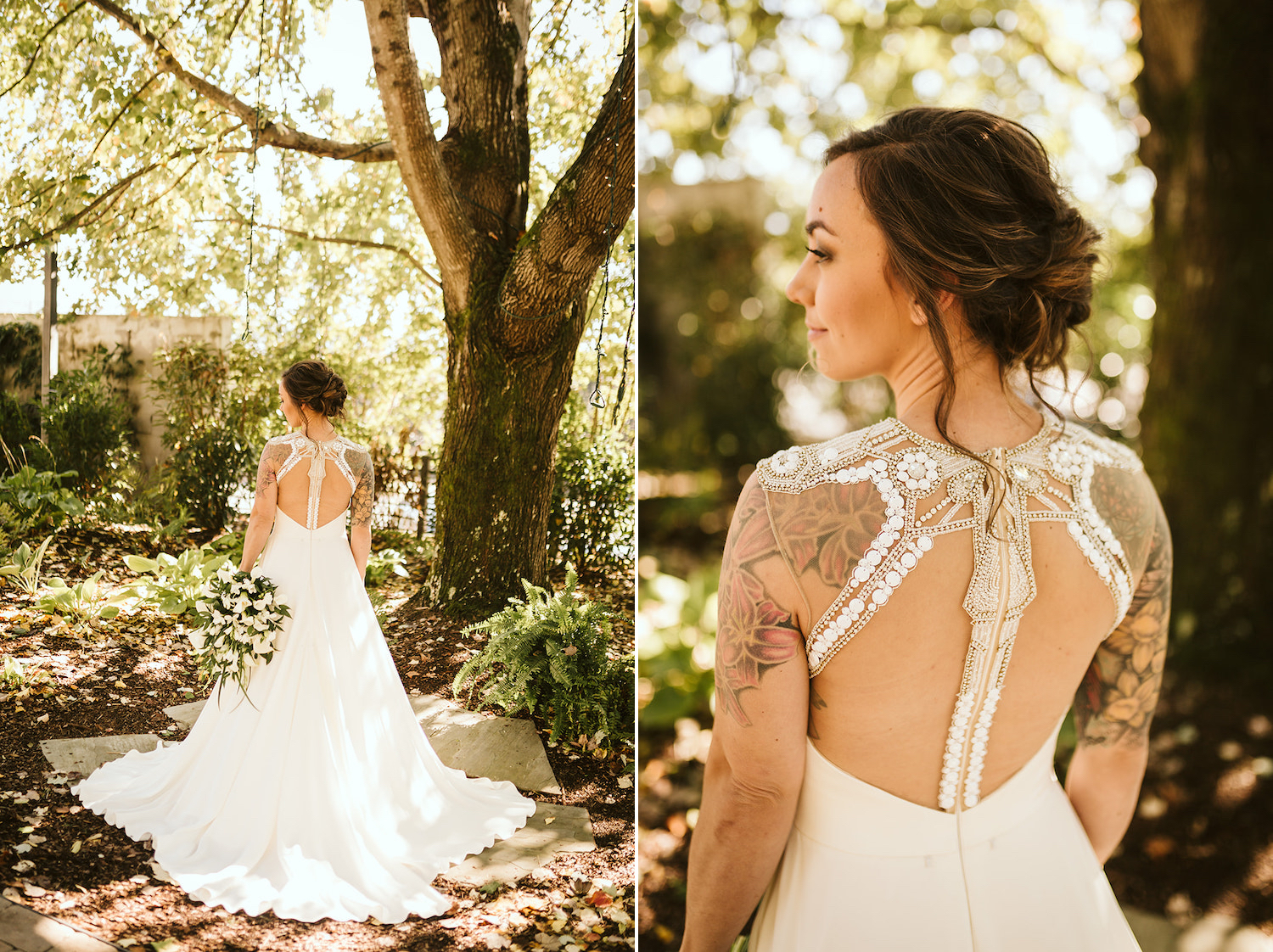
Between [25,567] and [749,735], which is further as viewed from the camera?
[25,567]

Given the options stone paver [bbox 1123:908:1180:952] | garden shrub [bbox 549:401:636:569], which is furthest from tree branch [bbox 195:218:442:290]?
stone paver [bbox 1123:908:1180:952]

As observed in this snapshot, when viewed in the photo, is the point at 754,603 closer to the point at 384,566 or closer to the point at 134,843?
the point at 384,566

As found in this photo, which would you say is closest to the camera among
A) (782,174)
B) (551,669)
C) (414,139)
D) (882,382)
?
(414,139)

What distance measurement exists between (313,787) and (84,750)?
54 centimetres

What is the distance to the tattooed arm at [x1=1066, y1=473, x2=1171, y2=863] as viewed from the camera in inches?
51.0

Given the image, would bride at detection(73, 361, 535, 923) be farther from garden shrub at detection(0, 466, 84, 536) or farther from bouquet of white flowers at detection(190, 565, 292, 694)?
garden shrub at detection(0, 466, 84, 536)

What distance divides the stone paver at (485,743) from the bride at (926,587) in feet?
2.83

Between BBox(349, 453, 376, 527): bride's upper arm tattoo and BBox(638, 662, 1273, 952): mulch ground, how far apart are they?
143 cm

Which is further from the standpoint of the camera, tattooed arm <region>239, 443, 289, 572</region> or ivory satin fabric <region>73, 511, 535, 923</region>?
tattooed arm <region>239, 443, 289, 572</region>

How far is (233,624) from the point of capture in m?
2.01

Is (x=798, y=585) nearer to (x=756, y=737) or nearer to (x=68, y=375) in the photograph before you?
(x=756, y=737)

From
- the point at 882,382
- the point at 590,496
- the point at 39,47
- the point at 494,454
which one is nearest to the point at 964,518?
the point at 590,496

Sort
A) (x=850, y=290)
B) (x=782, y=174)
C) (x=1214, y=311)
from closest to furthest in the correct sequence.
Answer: (x=850, y=290)
(x=1214, y=311)
(x=782, y=174)

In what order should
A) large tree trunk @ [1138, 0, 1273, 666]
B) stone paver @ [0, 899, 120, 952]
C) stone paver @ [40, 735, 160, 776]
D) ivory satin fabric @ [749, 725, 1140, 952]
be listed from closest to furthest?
ivory satin fabric @ [749, 725, 1140, 952], stone paver @ [0, 899, 120, 952], stone paver @ [40, 735, 160, 776], large tree trunk @ [1138, 0, 1273, 666]
